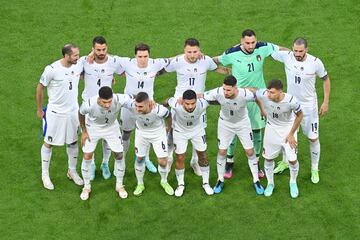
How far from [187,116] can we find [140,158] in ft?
3.31

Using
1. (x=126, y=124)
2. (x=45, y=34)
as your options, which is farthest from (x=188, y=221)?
(x=45, y=34)

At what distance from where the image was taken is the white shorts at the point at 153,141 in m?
12.5

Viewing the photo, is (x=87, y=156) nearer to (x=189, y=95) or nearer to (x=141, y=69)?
(x=141, y=69)

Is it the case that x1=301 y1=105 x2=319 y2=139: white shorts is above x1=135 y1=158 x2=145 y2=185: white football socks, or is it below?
above

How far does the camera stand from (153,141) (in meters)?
12.6

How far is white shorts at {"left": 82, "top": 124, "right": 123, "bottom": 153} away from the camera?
1248 centimetres

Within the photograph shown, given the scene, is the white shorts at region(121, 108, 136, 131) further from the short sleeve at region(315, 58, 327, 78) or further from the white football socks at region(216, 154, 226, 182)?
the short sleeve at region(315, 58, 327, 78)

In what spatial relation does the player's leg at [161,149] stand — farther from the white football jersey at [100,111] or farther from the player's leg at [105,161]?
the player's leg at [105,161]

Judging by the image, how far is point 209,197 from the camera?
42.5 feet

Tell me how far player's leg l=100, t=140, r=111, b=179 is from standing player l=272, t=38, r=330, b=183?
9.61 feet

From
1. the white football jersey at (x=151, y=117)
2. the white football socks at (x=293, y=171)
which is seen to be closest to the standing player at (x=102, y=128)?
the white football jersey at (x=151, y=117)

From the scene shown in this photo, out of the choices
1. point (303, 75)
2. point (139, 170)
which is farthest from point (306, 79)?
point (139, 170)

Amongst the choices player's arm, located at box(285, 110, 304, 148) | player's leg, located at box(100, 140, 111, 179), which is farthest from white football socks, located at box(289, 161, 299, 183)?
player's leg, located at box(100, 140, 111, 179)

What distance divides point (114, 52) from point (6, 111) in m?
2.67
